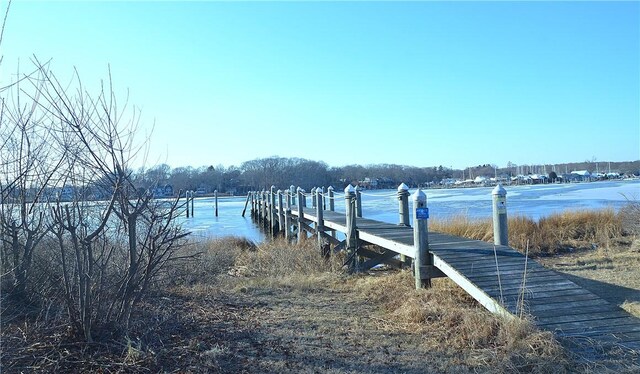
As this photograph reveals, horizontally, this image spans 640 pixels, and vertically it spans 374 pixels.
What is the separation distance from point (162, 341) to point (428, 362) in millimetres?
2561

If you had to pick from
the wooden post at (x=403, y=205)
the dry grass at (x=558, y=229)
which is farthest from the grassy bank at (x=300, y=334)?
the dry grass at (x=558, y=229)

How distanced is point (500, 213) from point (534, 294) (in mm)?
1769

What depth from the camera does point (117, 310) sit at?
16.6 feet

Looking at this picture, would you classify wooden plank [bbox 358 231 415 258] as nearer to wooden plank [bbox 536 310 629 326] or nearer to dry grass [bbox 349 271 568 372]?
dry grass [bbox 349 271 568 372]

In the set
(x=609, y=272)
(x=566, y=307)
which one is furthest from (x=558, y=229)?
(x=566, y=307)

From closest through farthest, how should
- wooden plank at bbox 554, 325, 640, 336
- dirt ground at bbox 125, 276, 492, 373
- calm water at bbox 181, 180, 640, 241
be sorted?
1. dirt ground at bbox 125, 276, 492, 373
2. wooden plank at bbox 554, 325, 640, 336
3. calm water at bbox 181, 180, 640, 241

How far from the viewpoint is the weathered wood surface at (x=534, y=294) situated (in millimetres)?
4598

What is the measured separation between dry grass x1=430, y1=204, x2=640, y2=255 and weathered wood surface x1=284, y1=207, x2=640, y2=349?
21.7ft

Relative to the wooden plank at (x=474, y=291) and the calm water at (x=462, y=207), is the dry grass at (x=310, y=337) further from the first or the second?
the calm water at (x=462, y=207)

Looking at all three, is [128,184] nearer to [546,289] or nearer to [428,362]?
[428,362]

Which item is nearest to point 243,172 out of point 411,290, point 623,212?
point 623,212

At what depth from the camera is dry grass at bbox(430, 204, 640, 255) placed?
13625 millimetres

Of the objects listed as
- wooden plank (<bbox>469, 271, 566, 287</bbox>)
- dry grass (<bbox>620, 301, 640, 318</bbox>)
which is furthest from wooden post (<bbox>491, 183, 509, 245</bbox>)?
dry grass (<bbox>620, 301, 640, 318</bbox>)

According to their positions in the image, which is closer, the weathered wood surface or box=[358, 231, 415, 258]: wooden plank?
the weathered wood surface
